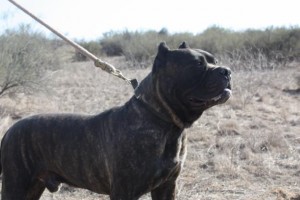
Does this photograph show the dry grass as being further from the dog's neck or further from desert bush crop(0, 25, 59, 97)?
the dog's neck

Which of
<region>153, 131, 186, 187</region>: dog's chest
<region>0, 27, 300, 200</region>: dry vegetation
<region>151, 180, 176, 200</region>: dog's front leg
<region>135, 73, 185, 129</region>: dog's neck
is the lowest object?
<region>0, 27, 300, 200</region>: dry vegetation

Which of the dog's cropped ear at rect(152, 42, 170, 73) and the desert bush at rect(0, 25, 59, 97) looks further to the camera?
the desert bush at rect(0, 25, 59, 97)

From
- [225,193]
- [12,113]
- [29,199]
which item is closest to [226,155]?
[225,193]

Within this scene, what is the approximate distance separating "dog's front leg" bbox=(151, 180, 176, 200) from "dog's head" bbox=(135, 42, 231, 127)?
0.59 meters

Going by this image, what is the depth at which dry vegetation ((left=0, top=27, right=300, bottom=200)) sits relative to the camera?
22.9 ft

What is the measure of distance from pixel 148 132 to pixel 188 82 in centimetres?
46

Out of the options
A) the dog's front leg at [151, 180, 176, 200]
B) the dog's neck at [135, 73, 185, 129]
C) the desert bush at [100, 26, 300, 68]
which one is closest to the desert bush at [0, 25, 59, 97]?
the desert bush at [100, 26, 300, 68]

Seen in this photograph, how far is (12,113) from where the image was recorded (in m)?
13.8

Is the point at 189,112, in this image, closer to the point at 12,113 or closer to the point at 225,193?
the point at 225,193

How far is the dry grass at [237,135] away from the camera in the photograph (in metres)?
6.98

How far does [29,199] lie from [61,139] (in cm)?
72

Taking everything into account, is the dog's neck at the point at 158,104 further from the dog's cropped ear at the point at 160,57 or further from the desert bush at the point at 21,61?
the desert bush at the point at 21,61

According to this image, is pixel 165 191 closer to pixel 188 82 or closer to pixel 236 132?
pixel 188 82

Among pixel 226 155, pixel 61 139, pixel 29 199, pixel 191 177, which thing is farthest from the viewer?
pixel 226 155
